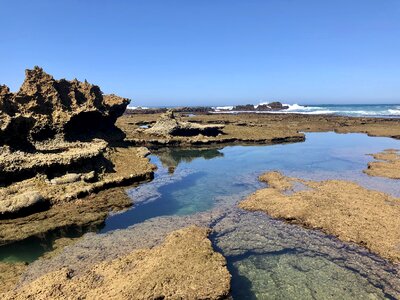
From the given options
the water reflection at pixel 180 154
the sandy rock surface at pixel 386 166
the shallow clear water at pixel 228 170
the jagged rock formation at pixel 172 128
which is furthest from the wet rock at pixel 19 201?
the jagged rock formation at pixel 172 128

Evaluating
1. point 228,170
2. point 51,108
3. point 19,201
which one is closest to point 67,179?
point 19,201

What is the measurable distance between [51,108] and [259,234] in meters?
27.5

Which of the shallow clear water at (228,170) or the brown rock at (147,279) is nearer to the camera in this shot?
the brown rock at (147,279)

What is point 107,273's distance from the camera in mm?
13117

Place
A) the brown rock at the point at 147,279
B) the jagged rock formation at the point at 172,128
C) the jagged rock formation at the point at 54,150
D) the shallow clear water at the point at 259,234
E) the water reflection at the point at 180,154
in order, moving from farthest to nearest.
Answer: the jagged rock formation at the point at 172,128
the water reflection at the point at 180,154
the jagged rock formation at the point at 54,150
the shallow clear water at the point at 259,234
the brown rock at the point at 147,279

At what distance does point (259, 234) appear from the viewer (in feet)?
57.8

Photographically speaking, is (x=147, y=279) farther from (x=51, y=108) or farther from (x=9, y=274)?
(x=51, y=108)

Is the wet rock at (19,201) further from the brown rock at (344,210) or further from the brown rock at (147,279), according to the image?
the brown rock at (344,210)

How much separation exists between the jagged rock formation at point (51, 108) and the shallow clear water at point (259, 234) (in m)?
9.62

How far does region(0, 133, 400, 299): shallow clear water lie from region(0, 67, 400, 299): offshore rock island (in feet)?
0.25

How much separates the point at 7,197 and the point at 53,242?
629 centimetres

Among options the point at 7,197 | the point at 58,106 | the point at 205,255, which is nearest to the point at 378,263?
the point at 205,255

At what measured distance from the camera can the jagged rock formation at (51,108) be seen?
2678cm

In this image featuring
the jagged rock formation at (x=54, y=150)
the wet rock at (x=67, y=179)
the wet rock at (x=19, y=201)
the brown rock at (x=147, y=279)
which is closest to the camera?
→ the brown rock at (x=147, y=279)
